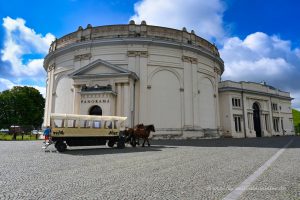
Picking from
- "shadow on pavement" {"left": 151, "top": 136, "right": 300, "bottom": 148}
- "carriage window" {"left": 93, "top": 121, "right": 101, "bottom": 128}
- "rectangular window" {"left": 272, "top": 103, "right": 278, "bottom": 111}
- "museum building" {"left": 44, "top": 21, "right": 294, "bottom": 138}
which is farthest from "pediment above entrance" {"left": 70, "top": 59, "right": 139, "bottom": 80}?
"rectangular window" {"left": 272, "top": 103, "right": 278, "bottom": 111}

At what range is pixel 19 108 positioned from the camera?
4638 cm

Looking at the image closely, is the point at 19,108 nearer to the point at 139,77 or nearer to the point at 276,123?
A: the point at 139,77

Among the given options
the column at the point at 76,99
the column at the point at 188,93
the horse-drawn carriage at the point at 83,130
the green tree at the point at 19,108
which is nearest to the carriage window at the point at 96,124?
the horse-drawn carriage at the point at 83,130

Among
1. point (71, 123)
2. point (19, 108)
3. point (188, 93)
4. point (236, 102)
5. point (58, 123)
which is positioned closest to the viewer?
point (58, 123)

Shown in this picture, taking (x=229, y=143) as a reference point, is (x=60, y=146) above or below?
above

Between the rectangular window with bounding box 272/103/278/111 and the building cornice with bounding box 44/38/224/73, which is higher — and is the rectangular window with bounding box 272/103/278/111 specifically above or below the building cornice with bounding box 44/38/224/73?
below

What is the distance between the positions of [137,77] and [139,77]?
1.41 feet

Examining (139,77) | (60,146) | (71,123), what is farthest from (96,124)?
(139,77)

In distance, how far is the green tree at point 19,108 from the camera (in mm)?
45344

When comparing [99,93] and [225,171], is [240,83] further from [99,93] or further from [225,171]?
[225,171]

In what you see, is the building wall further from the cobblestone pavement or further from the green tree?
the green tree

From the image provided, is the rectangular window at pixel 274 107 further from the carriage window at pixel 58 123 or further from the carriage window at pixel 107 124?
the carriage window at pixel 58 123

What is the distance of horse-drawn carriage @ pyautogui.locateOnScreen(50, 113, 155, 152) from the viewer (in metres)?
13.7

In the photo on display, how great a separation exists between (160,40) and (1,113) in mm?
36436
